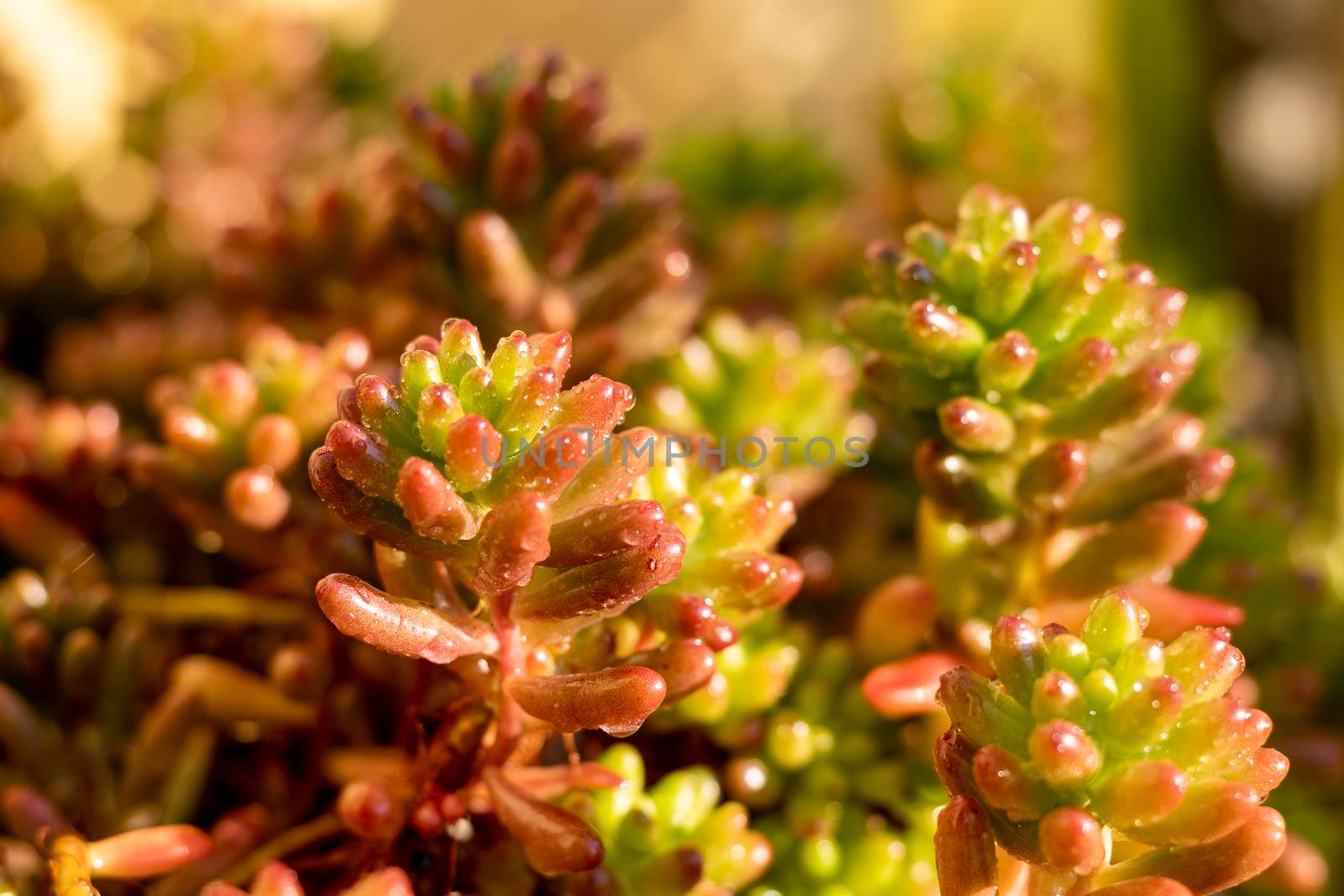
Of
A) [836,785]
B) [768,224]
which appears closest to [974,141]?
[768,224]

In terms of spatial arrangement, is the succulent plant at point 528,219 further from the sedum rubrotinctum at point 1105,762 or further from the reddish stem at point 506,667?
the sedum rubrotinctum at point 1105,762

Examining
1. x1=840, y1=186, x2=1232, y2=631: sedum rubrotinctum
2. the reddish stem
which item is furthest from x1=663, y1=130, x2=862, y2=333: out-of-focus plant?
the reddish stem

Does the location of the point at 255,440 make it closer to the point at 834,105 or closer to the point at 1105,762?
the point at 1105,762

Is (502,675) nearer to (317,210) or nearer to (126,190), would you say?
(317,210)

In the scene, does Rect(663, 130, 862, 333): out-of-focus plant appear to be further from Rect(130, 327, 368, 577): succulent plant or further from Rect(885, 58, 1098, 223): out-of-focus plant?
Rect(130, 327, 368, 577): succulent plant

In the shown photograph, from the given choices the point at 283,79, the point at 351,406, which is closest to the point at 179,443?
the point at 351,406

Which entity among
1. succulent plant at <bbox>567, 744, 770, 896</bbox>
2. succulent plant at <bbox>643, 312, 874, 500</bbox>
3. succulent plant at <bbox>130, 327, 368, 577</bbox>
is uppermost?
succulent plant at <bbox>643, 312, 874, 500</bbox>
